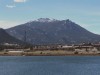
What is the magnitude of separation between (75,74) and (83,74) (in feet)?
6.92

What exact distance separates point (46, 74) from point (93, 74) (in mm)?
12098

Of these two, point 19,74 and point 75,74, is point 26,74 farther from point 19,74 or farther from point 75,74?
point 75,74

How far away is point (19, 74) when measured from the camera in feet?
286

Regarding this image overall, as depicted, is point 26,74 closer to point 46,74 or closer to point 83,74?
point 46,74

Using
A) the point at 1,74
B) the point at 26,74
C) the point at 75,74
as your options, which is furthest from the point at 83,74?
the point at 1,74

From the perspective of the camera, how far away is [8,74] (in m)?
86.0

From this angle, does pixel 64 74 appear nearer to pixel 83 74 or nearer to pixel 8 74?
pixel 83 74

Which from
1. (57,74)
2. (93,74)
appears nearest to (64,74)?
(57,74)

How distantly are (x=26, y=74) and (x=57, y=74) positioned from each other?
8.08 metres

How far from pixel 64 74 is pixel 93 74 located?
752cm

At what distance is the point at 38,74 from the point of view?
3425 inches

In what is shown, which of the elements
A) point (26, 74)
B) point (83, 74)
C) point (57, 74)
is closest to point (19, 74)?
point (26, 74)

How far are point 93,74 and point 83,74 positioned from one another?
8.50 ft

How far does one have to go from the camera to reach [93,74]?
8512 centimetres
